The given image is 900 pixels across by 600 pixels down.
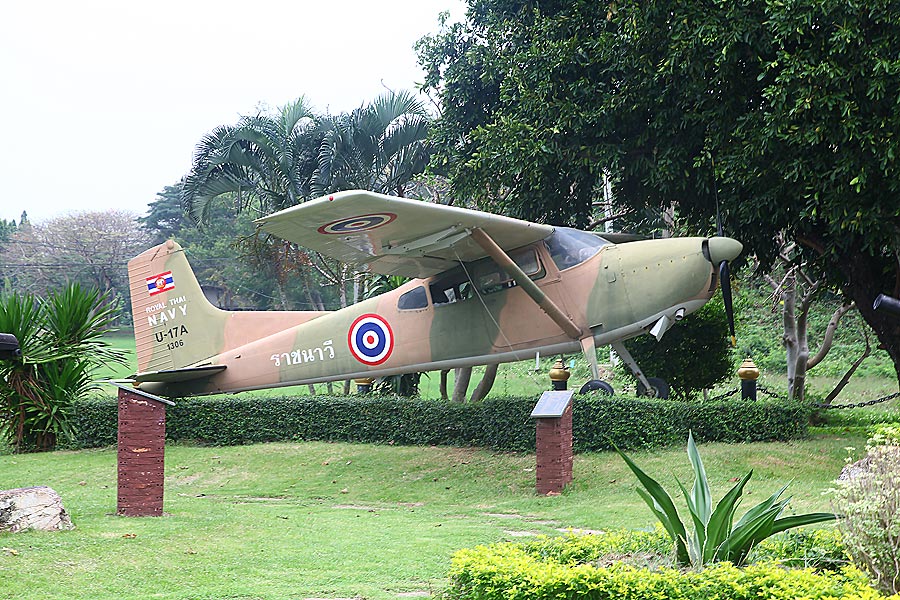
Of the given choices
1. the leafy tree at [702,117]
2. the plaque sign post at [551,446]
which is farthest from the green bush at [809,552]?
the leafy tree at [702,117]

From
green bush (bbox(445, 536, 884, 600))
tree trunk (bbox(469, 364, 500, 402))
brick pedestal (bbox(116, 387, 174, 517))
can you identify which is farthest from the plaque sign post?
tree trunk (bbox(469, 364, 500, 402))

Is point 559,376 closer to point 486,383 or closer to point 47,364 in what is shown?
point 486,383

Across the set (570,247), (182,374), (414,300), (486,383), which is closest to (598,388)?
(570,247)

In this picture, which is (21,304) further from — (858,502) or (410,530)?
(858,502)

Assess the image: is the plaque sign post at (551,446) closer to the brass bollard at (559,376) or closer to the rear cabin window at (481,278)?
the rear cabin window at (481,278)

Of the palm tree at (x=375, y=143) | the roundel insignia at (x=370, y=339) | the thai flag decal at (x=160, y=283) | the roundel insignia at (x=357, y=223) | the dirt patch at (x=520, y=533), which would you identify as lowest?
the dirt patch at (x=520, y=533)

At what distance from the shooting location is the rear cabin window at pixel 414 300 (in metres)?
14.4

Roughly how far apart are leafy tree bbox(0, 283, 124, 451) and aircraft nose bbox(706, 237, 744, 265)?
441 inches

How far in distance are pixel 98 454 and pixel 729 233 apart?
11724 mm

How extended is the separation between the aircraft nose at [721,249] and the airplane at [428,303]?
17 millimetres

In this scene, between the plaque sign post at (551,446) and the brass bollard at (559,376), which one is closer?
the plaque sign post at (551,446)

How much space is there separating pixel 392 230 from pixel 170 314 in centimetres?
611

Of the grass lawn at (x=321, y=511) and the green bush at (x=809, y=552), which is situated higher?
the green bush at (x=809, y=552)

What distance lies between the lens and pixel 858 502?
5.19m
